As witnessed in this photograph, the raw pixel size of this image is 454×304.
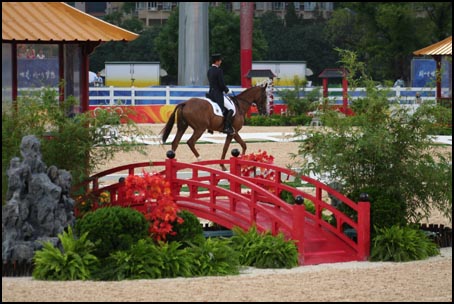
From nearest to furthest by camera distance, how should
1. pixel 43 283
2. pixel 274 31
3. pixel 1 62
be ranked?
pixel 43 283 → pixel 1 62 → pixel 274 31

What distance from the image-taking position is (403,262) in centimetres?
1598

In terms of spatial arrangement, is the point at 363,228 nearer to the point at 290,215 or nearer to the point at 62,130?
the point at 290,215

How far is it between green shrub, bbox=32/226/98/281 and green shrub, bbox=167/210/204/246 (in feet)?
4.58

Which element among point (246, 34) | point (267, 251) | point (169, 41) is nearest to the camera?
point (267, 251)

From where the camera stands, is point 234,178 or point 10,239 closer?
point 10,239

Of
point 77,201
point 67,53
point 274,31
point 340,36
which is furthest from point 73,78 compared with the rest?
point 274,31

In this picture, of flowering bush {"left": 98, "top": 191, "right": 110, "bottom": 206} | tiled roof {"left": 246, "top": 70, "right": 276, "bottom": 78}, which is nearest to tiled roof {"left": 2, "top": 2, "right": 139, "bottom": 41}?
flowering bush {"left": 98, "top": 191, "right": 110, "bottom": 206}

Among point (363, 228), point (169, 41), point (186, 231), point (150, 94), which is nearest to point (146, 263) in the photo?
point (186, 231)

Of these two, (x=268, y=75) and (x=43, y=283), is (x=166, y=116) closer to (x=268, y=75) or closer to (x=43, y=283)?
(x=268, y=75)

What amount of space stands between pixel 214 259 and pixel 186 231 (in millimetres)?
883

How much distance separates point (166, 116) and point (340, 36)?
30589 mm

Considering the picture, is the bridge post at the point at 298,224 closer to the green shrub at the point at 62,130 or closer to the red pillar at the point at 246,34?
the green shrub at the point at 62,130

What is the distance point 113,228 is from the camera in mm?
14859

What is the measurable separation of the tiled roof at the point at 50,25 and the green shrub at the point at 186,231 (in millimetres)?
4662
